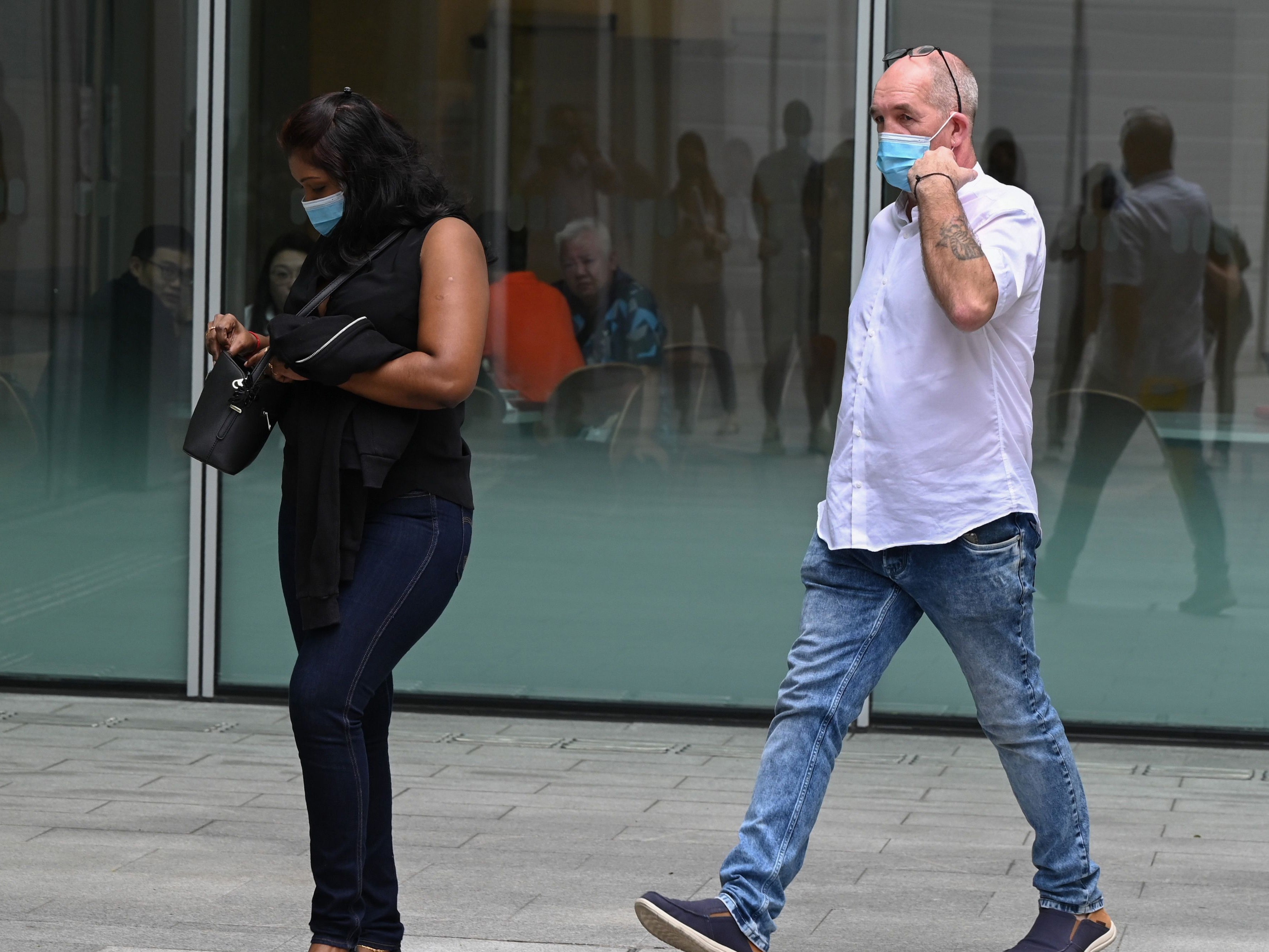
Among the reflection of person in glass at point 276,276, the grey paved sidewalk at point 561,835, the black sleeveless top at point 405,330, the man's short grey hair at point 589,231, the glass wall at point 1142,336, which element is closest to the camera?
the black sleeveless top at point 405,330

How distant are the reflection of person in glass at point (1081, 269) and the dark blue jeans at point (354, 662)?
327 centimetres

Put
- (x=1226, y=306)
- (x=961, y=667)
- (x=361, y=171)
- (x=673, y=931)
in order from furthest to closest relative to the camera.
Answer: (x=1226, y=306) → (x=961, y=667) → (x=361, y=171) → (x=673, y=931)

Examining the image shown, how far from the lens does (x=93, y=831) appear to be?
527 cm

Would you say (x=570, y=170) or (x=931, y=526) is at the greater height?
(x=570, y=170)

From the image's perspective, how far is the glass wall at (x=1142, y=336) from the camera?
21.3ft

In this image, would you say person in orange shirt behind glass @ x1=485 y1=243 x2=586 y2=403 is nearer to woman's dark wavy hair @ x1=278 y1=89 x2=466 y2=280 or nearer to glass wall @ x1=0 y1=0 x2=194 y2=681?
glass wall @ x1=0 y1=0 x2=194 y2=681

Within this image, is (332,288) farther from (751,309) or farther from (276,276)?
(276,276)

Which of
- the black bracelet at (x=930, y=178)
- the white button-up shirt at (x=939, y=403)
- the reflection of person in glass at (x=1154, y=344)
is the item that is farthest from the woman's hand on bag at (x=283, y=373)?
the reflection of person in glass at (x=1154, y=344)

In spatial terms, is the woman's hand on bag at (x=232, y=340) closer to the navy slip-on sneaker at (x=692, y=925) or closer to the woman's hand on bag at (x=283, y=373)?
the woman's hand on bag at (x=283, y=373)

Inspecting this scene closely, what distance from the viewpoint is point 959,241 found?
12.4ft

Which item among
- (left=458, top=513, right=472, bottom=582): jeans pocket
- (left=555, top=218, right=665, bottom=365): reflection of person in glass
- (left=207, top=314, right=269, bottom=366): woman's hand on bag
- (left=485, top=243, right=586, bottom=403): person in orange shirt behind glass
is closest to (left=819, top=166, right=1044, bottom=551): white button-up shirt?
(left=458, top=513, right=472, bottom=582): jeans pocket

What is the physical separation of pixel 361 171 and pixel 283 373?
0.41 m

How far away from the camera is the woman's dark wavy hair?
3.81 metres

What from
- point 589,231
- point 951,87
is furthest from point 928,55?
point 589,231
